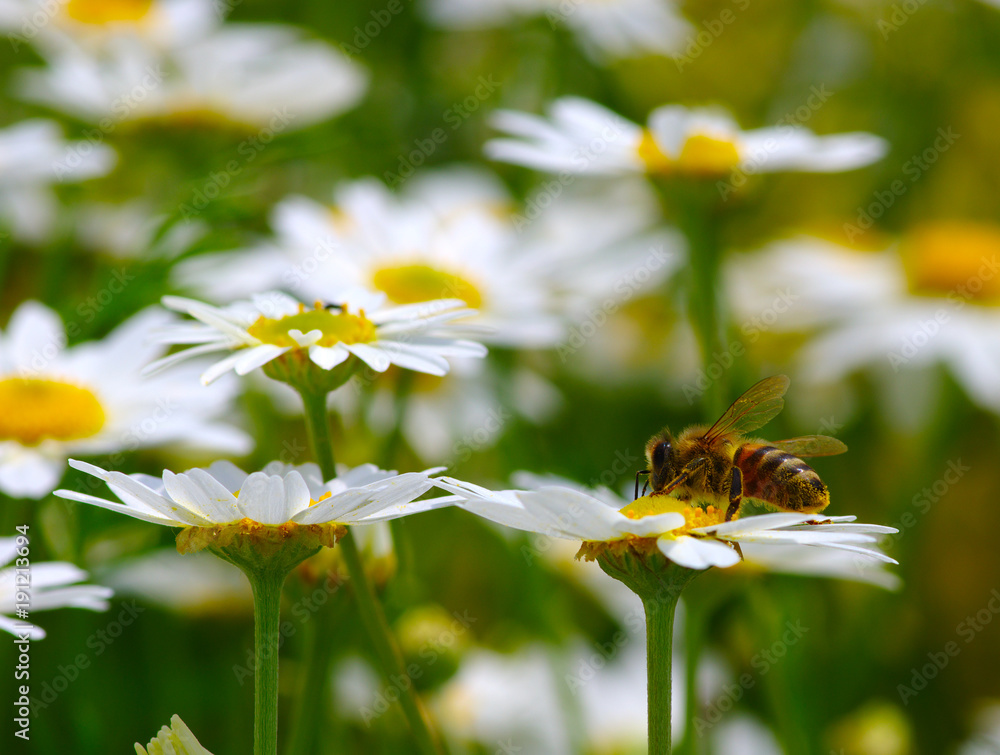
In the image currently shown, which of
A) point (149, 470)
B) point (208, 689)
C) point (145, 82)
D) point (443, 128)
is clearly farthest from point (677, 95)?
point (208, 689)

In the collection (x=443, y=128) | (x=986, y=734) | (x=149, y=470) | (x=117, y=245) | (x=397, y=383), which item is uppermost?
(x=443, y=128)

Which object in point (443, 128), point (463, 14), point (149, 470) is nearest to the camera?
point (149, 470)

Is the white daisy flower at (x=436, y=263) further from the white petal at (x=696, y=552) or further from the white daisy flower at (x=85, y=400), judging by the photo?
the white petal at (x=696, y=552)

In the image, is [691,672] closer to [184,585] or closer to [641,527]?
[641,527]

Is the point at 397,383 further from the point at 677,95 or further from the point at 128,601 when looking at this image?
the point at 677,95

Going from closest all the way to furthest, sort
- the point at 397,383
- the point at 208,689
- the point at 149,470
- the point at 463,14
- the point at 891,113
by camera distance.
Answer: the point at 397,383
the point at 208,689
the point at 149,470
the point at 463,14
the point at 891,113

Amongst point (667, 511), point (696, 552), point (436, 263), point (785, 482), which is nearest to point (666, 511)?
point (667, 511)

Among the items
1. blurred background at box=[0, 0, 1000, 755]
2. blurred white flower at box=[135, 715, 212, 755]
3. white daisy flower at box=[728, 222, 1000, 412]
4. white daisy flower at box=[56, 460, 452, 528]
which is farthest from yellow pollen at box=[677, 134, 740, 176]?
blurred white flower at box=[135, 715, 212, 755]

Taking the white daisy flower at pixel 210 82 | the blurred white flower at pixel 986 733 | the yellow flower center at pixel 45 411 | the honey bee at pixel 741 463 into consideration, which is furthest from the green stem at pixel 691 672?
the white daisy flower at pixel 210 82
